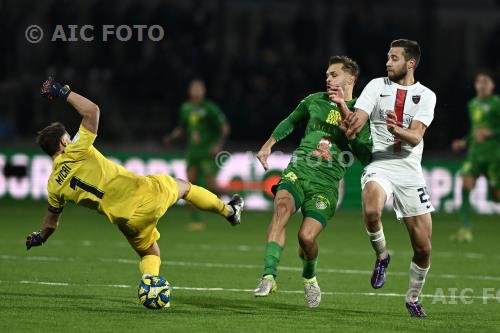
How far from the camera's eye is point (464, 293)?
11031 mm

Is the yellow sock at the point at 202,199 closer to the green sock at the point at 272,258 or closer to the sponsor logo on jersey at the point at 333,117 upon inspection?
the green sock at the point at 272,258

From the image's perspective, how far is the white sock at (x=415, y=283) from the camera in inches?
366

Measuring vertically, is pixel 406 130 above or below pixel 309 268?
above

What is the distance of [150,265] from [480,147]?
9207mm

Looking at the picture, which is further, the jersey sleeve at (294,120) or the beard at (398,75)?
the jersey sleeve at (294,120)

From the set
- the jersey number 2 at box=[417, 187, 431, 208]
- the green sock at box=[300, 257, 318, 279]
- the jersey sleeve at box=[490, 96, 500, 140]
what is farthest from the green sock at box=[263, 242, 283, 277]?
the jersey sleeve at box=[490, 96, 500, 140]

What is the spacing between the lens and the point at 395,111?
930 centimetres

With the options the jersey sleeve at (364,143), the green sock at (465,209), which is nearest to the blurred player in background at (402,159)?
A: the jersey sleeve at (364,143)

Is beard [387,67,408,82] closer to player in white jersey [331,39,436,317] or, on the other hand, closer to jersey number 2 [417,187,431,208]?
player in white jersey [331,39,436,317]

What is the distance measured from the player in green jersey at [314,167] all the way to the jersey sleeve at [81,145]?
153 cm

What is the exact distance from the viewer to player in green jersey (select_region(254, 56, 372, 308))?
374 inches
